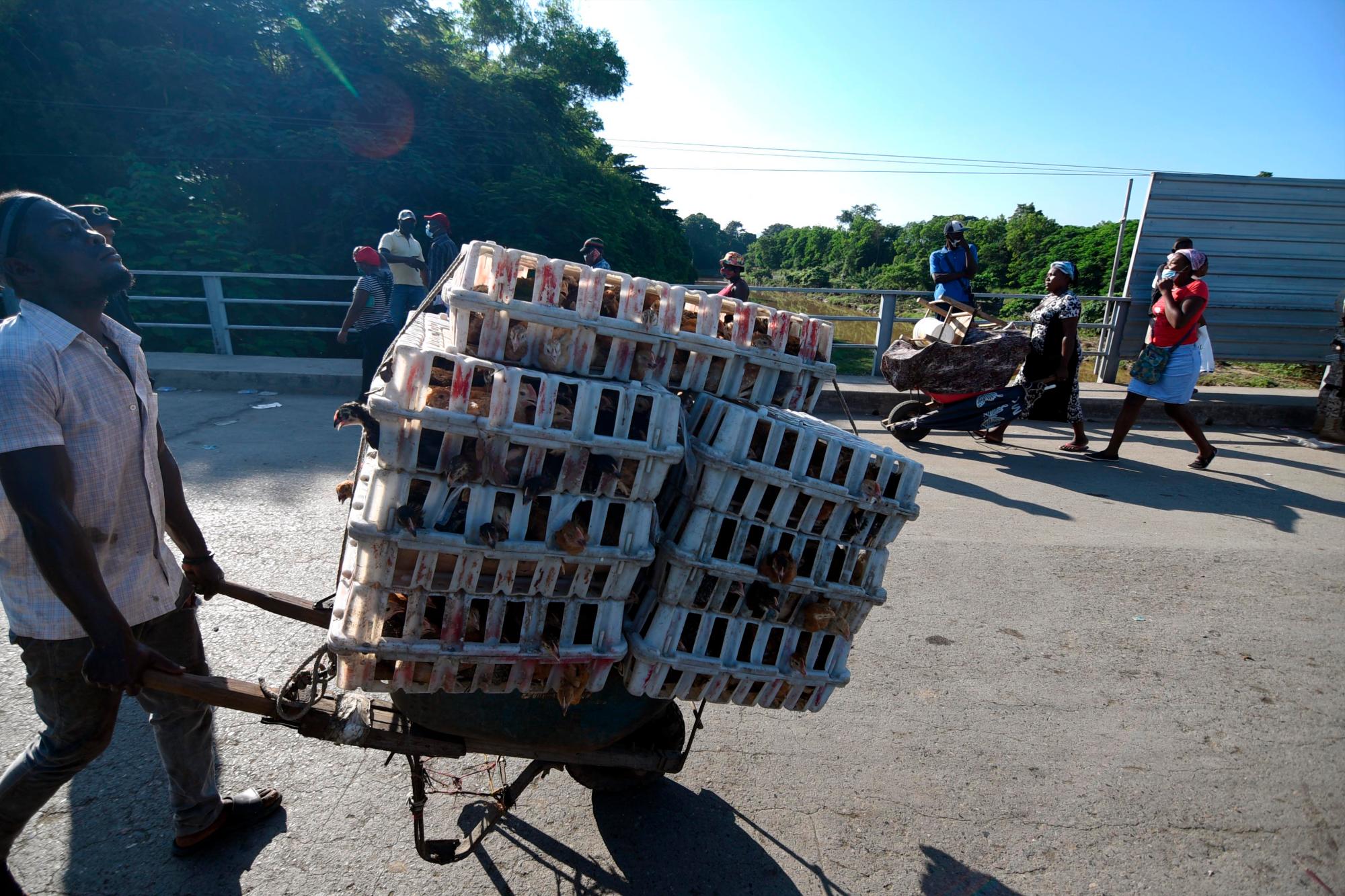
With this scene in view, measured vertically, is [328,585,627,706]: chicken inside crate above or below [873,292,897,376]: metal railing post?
below

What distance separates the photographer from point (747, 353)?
2158mm

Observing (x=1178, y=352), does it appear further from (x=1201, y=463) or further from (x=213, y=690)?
(x=213, y=690)

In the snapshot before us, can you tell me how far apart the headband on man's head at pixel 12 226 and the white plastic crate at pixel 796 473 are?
1721mm

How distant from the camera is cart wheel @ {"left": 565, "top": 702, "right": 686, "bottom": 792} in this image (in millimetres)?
2537

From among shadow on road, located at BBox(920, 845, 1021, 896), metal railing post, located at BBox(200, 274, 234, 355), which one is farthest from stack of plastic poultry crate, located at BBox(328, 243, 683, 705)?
metal railing post, located at BBox(200, 274, 234, 355)

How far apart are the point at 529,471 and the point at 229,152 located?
1507 centimetres

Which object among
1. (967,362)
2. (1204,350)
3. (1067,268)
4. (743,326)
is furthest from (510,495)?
(1204,350)

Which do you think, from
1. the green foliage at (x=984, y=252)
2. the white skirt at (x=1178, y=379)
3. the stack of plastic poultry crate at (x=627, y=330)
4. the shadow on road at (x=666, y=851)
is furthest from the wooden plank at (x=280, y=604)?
the green foliage at (x=984, y=252)

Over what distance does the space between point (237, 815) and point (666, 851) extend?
1402 mm

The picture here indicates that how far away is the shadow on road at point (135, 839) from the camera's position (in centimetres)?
222

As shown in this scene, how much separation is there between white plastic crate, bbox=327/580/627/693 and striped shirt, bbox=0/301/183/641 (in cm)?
62

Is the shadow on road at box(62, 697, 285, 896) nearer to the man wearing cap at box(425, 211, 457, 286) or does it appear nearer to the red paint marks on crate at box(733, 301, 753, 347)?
the red paint marks on crate at box(733, 301, 753, 347)

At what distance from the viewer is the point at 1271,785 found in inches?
114

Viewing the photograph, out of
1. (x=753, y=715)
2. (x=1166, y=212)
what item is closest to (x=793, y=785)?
(x=753, y=715)
